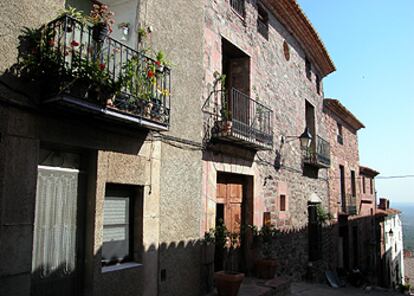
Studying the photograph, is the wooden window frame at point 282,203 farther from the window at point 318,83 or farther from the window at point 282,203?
the window at point 318,83

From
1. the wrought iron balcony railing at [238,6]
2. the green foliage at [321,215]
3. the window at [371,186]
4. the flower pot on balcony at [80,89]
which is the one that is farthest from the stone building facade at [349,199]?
the flower pot on balcony at [80,89]

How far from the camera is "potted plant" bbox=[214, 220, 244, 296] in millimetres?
5781

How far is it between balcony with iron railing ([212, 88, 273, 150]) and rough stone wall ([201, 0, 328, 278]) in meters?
0.30

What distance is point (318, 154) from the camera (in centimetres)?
1179

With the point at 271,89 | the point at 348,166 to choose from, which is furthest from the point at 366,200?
the point at 271,89

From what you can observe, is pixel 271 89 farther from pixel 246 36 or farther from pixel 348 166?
pixel 348 166

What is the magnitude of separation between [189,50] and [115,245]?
3.26 meters

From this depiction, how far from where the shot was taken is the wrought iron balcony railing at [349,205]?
15328mm

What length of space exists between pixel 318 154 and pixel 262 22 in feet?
15.3

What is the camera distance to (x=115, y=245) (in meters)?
4.87

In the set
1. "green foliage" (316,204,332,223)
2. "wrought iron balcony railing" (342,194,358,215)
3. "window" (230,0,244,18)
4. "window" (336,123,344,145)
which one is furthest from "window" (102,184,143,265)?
"window" (336,123,344,145)

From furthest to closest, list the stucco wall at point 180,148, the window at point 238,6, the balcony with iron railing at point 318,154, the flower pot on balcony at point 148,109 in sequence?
the balcony with iron railing at point 318,154, the window at point 238,6, the stucco wall at point 180,148, the flower pot on balcony at point 148,109

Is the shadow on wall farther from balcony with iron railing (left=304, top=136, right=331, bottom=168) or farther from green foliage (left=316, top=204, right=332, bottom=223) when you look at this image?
balcony with iron railing (left=304, top=136, right=331, bottom=168)

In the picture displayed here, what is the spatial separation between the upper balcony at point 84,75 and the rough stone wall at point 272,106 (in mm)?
2163
